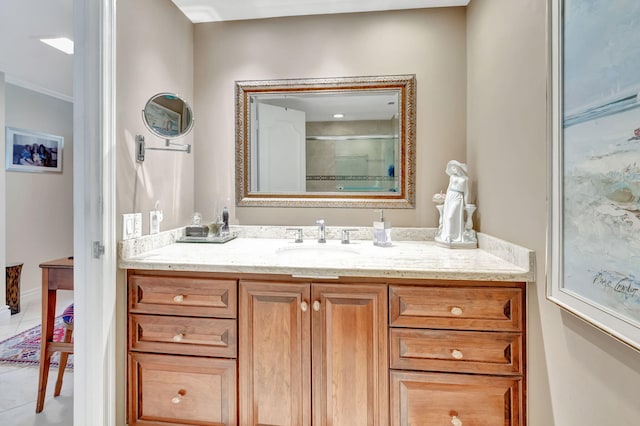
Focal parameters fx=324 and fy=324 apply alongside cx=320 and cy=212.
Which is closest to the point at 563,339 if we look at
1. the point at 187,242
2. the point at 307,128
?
the point at 307,128

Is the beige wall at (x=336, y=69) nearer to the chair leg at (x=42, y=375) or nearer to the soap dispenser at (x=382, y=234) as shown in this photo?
the soap dispenser at (x=382, y=234)

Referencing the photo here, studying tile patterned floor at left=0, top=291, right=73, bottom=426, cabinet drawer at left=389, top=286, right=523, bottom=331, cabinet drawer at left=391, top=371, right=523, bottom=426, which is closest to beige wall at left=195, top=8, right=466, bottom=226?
cabinet drawer at left=389, top=286, right=523, bottom=331

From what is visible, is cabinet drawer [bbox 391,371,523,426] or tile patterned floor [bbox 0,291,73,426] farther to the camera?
tile patterned floor [bbox 0,291,73,426]

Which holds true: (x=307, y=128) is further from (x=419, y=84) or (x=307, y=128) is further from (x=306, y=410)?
(x=306, y=410)

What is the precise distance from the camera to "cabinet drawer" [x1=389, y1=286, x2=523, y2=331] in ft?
4.25

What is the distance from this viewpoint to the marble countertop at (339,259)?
131 cm

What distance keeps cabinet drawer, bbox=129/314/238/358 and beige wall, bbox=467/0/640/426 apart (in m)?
1.23

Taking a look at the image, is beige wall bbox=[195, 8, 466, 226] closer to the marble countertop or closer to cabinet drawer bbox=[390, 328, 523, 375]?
the marble countertop

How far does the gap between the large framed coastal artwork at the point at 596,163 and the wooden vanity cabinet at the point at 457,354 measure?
284 mm

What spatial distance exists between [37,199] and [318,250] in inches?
148

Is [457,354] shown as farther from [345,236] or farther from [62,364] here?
[62,364]

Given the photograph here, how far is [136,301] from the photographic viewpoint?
→ 1.50 meters

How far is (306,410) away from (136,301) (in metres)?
0.91

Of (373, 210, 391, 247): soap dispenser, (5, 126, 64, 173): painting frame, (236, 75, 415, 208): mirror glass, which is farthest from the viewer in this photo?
(5, 126, 64, 173): painting frame
